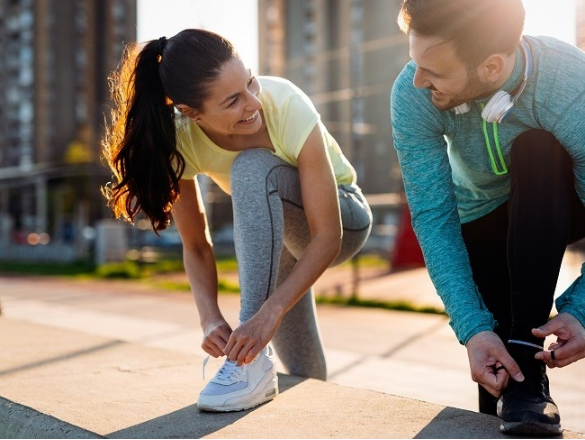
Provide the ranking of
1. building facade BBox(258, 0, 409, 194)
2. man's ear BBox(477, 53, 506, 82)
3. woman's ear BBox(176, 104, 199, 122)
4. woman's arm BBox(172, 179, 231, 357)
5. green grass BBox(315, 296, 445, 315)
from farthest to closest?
building facade BBox(258, 0, 409, 194) → green grass BBox(315, 296, 445, 315) → woman's arm BBox(172, 179, 231, 357) → woman's ear BBox(176, 104, 199, 122) → man's ear BBox(477, 53, 506, 82)

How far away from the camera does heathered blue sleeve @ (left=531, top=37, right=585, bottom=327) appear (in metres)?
1.47

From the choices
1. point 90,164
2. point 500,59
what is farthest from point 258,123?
point 90,164

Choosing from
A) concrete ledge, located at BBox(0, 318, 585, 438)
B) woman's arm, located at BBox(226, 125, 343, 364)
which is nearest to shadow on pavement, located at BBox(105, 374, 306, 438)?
concrete ledge, located at BBox(0, 318, 585, 438)

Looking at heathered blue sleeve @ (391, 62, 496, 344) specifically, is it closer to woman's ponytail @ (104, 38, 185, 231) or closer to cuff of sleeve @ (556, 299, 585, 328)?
cuff of sleeve @ (556, 299, 585, 328)

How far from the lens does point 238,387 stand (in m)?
1.67

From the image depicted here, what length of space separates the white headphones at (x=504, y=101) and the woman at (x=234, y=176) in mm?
438

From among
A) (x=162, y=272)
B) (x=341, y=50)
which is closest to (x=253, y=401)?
(x=162, y=272)

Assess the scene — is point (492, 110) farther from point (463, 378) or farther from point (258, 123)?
point (463, 378)

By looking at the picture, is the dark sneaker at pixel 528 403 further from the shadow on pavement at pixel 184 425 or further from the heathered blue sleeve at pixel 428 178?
the shadow on pavement at pixel 184 425

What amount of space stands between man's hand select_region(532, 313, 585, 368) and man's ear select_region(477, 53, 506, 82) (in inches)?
18.3

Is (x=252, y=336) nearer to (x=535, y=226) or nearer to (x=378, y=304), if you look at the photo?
(x=535, y=226)

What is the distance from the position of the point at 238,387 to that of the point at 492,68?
85 centimetres

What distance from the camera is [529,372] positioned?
4.53 feet

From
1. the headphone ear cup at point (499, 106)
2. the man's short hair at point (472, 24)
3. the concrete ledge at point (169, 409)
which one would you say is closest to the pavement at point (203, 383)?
the concrete ledge at point (169, 409)
